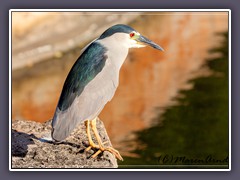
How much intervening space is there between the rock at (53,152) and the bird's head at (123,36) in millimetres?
894

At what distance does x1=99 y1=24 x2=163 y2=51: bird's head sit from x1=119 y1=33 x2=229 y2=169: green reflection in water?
0.78 m

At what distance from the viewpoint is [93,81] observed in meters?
10.2

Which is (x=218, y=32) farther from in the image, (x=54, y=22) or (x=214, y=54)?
(x=54, y=22)

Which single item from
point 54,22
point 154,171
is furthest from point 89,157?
point 54,22

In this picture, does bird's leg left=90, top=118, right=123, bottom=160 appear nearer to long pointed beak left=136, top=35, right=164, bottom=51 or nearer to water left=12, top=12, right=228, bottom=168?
water left=12, top=12, right=228, bottom=168

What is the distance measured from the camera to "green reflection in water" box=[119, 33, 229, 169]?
34.5ft

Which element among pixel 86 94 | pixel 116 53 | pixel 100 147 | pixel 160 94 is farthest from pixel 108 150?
pixel 116 53

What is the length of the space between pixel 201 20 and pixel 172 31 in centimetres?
31

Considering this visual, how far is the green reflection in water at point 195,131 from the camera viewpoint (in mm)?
10508

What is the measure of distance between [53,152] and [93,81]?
79cm

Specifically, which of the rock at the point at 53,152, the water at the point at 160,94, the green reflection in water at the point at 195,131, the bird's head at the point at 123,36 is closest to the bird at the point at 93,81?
the bird's head at the point at 123,36

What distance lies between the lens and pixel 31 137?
10703 millimetres

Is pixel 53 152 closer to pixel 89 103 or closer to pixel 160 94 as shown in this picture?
pixel 89 103

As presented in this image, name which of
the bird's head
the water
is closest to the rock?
the water
